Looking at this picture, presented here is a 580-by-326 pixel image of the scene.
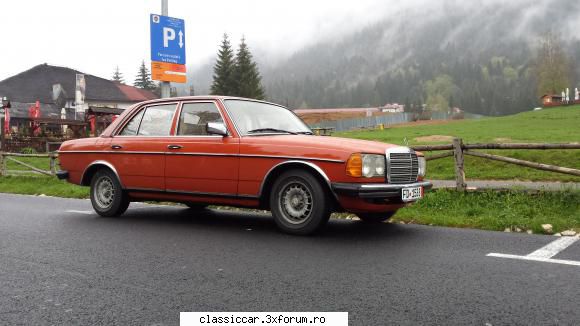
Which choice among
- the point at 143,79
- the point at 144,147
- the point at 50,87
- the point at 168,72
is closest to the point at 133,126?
the point at 144,147

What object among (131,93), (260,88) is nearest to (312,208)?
(260,88)

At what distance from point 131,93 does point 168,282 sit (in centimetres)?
6949

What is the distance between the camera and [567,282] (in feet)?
12.5

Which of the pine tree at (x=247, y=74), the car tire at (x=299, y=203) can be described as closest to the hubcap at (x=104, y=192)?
the car tire at (x=299, y=203)

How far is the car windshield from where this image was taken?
254 inches

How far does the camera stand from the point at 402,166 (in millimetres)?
5902

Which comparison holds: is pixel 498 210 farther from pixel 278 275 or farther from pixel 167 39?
pixel 167 39

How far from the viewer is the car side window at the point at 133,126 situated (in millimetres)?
7398

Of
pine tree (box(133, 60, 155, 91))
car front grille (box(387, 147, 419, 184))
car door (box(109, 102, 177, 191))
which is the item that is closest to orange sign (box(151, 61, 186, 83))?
car door (box(109, 102, 177, 191))

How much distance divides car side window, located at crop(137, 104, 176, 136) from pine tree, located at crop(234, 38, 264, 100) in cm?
5553

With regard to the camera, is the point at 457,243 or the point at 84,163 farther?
the point at 84,163

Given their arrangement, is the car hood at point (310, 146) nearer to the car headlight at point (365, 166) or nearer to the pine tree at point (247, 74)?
the car headlight at point (365, 166)

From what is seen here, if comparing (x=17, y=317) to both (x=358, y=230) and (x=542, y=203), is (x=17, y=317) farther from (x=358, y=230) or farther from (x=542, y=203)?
(x=542, y=203)

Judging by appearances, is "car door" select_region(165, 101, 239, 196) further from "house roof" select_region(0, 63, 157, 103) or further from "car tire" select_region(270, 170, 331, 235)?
"house roof" select_region(0, 63, 157, 103)
